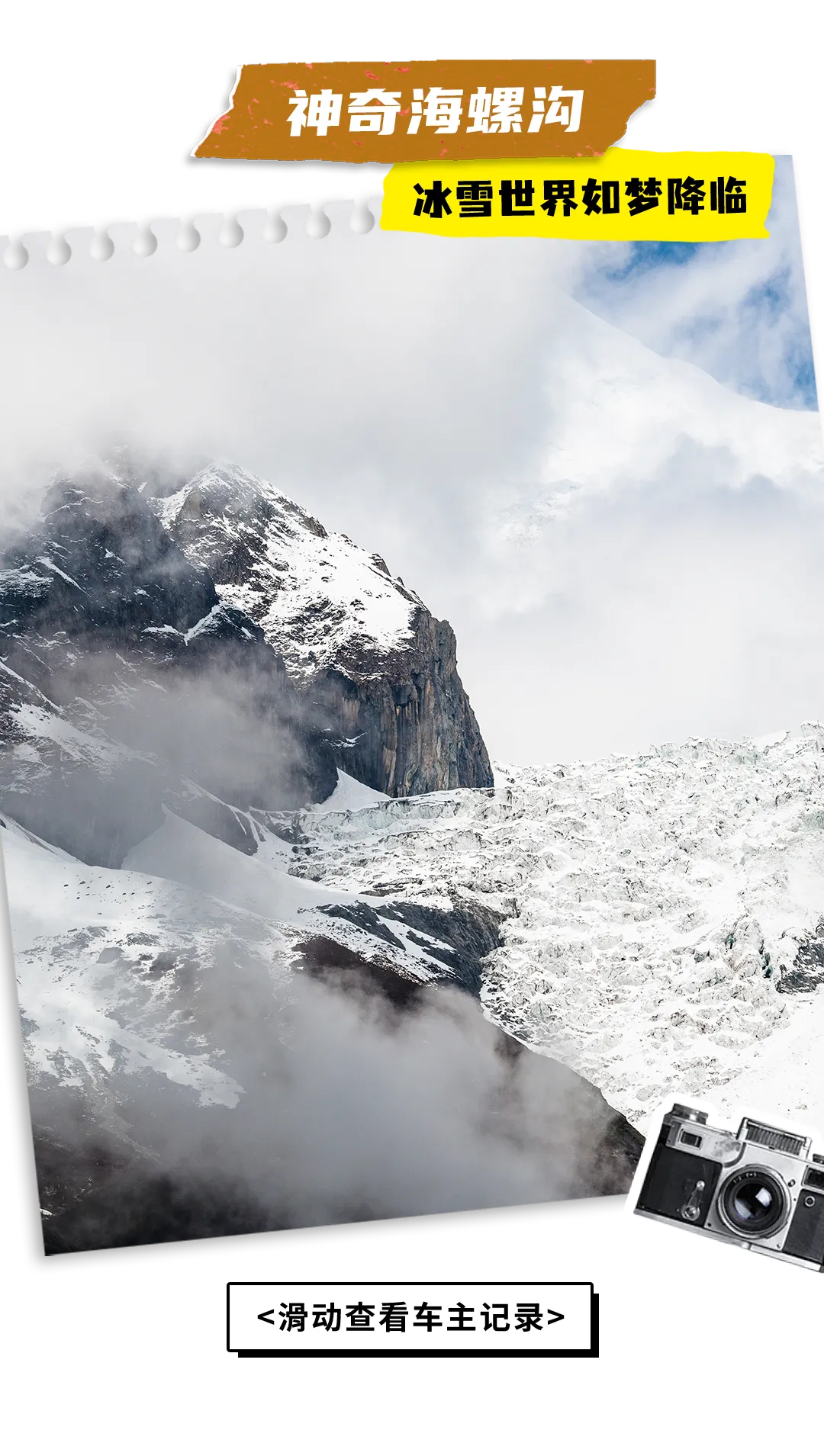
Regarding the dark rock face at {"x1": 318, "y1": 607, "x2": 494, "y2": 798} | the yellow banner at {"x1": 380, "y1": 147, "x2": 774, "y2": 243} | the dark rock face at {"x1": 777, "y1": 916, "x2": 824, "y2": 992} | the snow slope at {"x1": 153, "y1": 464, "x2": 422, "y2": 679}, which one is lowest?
the dark rock face at {"x1": 777, "y1": 916, "x2": 824, "y2": 992}

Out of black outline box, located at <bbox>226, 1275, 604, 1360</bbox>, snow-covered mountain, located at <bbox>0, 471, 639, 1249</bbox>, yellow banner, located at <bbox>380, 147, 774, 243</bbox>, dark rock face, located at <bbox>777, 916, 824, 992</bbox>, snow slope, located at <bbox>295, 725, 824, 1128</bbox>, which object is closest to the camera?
black outline box, located at <bbox>226, 1275, 604, 1360</bbox>

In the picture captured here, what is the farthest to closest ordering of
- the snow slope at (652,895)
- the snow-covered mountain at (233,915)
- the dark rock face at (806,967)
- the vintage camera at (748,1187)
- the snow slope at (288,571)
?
the dark rock face at (806,967)
the snow slope at (652,895)
the snow slope at (288,571)
the snow-covered mountain at (233,915)
the vintage camera at (748,1187)

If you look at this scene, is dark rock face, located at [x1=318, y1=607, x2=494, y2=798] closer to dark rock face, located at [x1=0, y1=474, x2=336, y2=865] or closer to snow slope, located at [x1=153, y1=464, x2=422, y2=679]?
snow slope, located at [x1=153, y1=464, x2=422, y2=679]

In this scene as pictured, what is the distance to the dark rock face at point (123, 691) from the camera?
5.48 metres

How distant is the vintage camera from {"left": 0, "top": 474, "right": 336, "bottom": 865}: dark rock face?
195cm

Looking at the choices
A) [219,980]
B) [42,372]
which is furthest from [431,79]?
[219,980]

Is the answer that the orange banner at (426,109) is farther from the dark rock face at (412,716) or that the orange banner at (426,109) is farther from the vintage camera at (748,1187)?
the vintage camera at (748,1187)

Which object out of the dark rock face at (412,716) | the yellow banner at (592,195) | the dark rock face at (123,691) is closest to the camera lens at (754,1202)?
the dark rock face at (412,716)

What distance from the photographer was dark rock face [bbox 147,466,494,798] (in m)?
5.84

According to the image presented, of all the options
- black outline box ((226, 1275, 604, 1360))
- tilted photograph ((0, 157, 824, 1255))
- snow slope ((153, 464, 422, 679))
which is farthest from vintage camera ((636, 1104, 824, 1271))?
snow slope ((153, 464, 422, 679))

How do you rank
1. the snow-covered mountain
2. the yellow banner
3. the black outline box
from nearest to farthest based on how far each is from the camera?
the black outline box, the yellow banner, the snow-covered mountain

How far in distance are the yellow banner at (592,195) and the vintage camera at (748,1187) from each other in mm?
3084

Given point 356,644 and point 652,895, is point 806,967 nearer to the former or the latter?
point 652,895

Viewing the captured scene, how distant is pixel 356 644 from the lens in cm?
598
